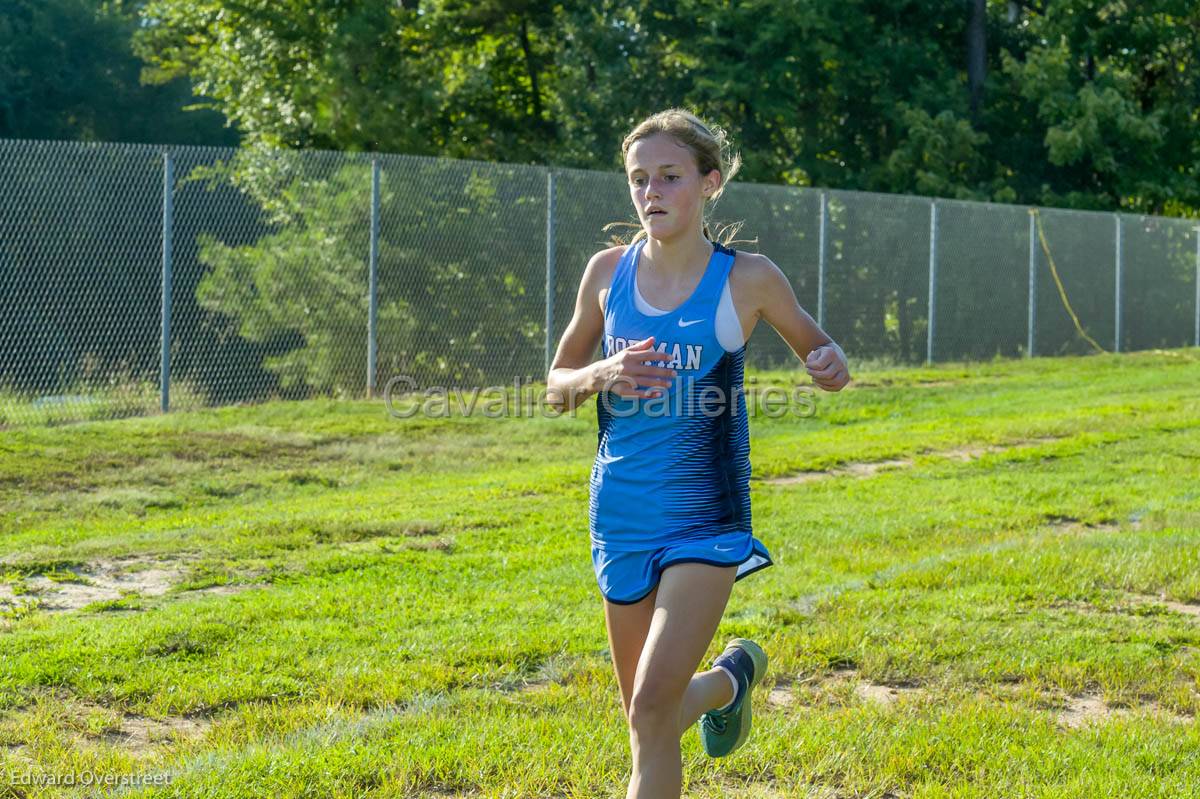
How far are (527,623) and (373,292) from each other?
27.4 ft

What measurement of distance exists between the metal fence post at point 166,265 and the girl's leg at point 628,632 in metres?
9.59

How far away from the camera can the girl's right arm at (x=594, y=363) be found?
131 inches

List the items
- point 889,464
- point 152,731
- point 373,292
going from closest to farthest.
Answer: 1. point 152,731
2. point 889,464
3. point 373,292

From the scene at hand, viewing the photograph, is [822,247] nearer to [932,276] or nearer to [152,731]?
[932,276]

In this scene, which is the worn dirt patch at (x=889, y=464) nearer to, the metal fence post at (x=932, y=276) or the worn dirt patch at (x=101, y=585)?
the worn dirt patch at (x=101, y=585)

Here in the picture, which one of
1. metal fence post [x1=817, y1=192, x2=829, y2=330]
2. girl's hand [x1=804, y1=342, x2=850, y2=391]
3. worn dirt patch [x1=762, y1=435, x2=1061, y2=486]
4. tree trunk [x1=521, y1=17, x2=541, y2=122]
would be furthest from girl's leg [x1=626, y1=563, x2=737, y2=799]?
tree trunk [x1=521, y1=17, x2=541, y2=122]

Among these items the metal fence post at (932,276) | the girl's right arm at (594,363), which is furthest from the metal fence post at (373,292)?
the girl's right arm at (594,363)

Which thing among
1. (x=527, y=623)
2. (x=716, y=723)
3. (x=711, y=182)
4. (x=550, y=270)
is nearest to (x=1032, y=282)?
(x=550, y=270)

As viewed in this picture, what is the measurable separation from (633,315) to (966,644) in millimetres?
2612

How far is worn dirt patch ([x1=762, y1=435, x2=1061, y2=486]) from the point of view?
1023 centimetres

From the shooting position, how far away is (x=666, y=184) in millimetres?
3633

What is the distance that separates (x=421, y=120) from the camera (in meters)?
22.9

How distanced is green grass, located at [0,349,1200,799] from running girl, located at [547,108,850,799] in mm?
728

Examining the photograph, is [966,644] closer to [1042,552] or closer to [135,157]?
[1042,552]
